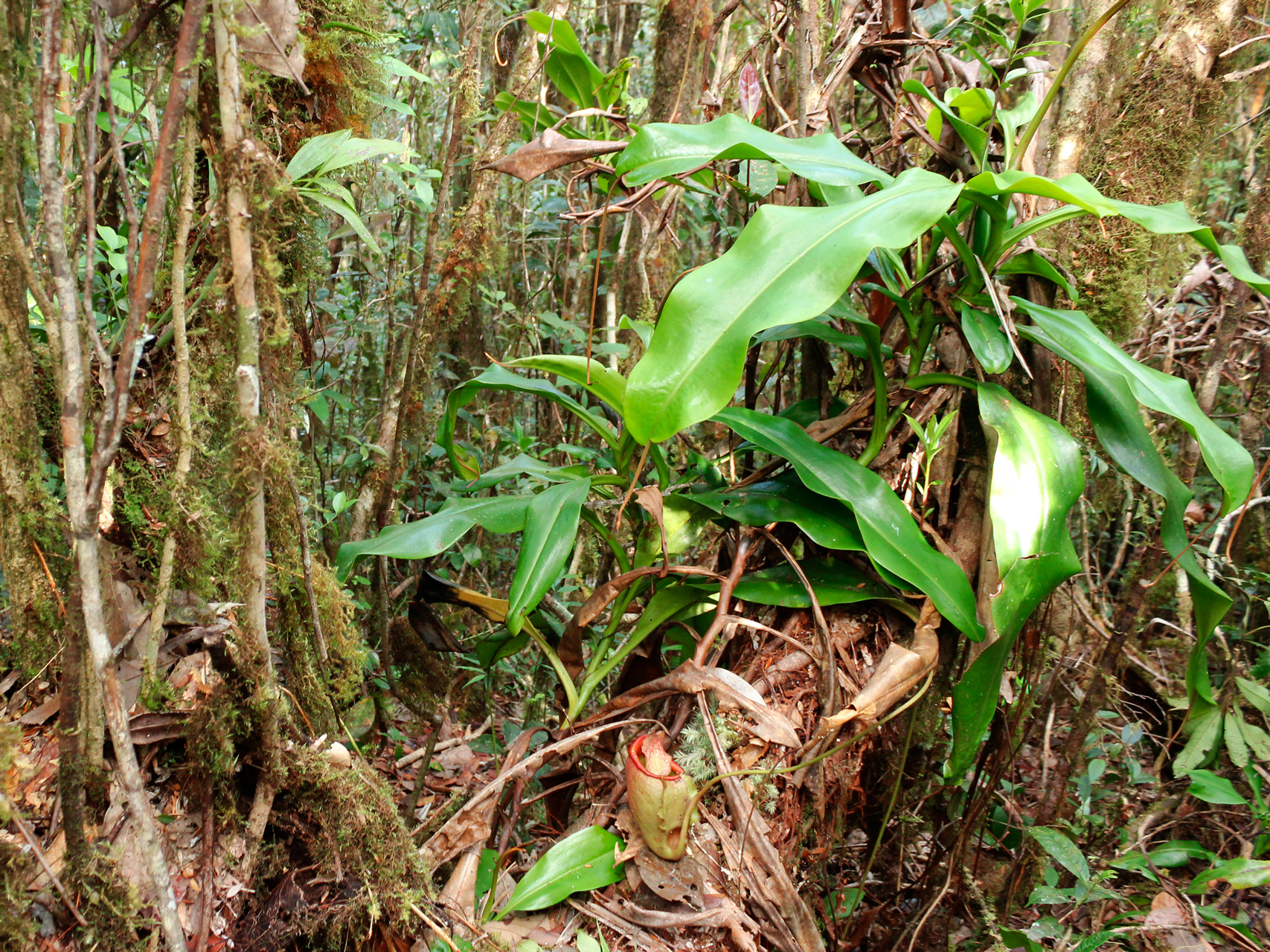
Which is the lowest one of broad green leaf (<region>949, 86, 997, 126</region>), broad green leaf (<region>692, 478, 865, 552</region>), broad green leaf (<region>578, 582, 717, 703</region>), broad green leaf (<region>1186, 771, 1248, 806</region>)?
broad green leaf (<region>1186, 771, 1248, 806</region>)

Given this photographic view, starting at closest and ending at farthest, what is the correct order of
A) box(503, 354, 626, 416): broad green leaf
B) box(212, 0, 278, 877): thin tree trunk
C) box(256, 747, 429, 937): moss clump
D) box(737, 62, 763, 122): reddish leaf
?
1. box(212, 0, 278, 877): thin tree trunk
2. box(256, 747, 429, 937): moss clump
3. box(503, 354, 626, 416): broad green leaf
4. box(737, 62, 763, 122): reddish leaf

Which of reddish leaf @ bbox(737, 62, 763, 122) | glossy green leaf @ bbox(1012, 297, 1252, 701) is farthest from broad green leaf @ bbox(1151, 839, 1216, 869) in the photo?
reddish leaf @ bbox(737, 62, 763, 122)

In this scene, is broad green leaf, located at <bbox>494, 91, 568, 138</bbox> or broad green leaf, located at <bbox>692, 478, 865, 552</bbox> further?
broad green leaf, located at <bbox>494, 91, 568, 138</bbox>

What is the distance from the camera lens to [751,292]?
3.00 ft

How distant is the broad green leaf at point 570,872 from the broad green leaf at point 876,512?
563 millimetres

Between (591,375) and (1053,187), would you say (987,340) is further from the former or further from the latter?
(591,375)

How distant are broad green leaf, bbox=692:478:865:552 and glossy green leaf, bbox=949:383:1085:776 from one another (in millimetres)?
207

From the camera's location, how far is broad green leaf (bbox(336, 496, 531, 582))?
1219mm

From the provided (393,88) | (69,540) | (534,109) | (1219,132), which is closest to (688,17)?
(393,88)

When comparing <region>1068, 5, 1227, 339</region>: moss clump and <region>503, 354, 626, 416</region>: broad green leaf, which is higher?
<region>1068, 5, 1227, 339</region>: moss clump

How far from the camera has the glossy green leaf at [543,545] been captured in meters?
1.16

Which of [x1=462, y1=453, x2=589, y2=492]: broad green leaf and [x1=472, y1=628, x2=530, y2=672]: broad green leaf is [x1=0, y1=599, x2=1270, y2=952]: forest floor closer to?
[x1=472, y1=628, x2=530, y2=672]: broad green leaf

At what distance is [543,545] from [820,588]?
1.50ft

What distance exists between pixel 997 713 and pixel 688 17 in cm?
254
